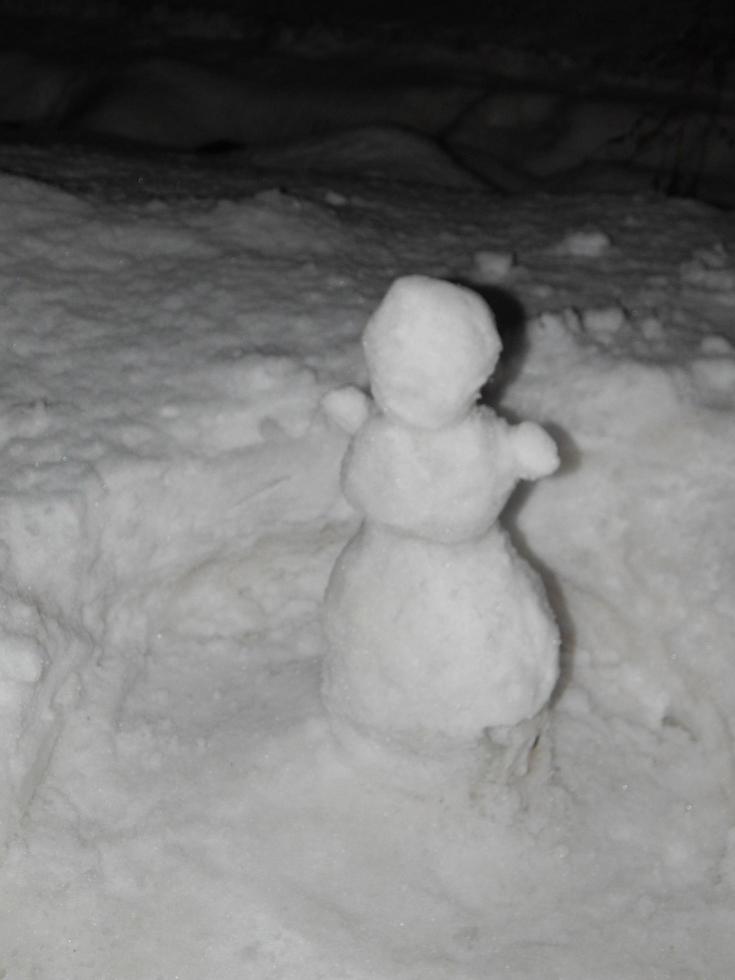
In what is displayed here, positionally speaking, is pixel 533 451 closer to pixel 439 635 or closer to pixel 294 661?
pixel 439 635

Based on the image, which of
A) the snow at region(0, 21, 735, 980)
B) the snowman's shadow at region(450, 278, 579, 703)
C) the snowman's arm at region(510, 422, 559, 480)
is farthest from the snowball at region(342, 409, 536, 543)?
the snowman's shadow at region(450, 278, 579, 703)

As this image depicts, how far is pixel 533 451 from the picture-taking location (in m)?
1.51

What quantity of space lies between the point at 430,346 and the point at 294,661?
→ 841 millimetres

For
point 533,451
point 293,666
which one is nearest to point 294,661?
point 293,666

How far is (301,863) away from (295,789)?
0.12 metres

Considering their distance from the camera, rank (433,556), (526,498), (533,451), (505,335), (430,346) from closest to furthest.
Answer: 1. (430,346)
2. (533,451)
3. (433,556)
4. (526,498)
5. (505,335)

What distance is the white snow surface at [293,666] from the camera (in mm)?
1685

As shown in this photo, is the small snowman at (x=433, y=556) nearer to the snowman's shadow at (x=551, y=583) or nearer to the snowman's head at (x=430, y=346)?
the snowman's head at (x=430, y=346)

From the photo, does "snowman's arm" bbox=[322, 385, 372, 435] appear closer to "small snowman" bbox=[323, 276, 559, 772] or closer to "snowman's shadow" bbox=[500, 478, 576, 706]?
"small snowman" bbox=[323, 276, 559, 772]

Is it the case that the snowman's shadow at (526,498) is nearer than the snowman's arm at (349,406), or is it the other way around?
the snowman's arm at (349,406)

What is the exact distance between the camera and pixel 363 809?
1810 mm

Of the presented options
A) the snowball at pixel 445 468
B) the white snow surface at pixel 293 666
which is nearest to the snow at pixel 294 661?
the white snow surface at pixel 293 666

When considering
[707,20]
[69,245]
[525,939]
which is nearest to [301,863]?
[525,939]

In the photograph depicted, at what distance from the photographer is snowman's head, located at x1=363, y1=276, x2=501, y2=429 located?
1.40m
